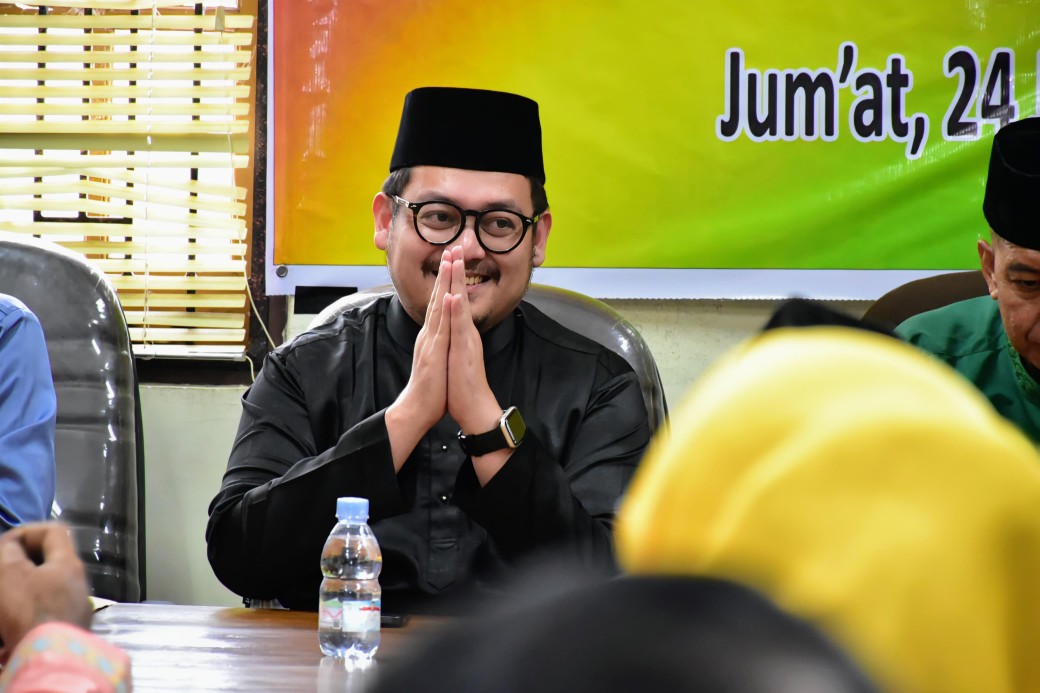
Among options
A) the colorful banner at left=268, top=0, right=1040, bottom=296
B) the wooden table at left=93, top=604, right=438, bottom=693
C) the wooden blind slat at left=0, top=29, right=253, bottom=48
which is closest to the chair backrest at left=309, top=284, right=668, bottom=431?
the colorful banner at left=268, top=0, right=1040, bottom=296

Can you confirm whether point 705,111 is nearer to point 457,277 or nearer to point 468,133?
point 468,133

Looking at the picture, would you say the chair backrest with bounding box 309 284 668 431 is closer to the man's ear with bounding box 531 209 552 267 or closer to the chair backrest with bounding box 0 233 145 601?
the man's ear with bounding box 531 209 552 267

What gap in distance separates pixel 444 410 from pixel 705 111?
128 cm

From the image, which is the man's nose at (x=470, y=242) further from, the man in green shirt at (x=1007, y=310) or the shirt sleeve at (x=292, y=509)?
the man in green shirt at (x=1007, y=310)

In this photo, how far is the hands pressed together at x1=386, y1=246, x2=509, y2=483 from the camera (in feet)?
5.26

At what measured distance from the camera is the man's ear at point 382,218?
6.20 ft

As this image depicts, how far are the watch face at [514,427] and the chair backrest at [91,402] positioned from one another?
114 cm

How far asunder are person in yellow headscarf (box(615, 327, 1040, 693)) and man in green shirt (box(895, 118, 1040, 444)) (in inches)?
56.0

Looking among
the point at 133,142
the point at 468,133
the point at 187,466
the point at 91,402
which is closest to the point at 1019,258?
the point at 468,133

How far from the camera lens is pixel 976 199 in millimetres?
2545

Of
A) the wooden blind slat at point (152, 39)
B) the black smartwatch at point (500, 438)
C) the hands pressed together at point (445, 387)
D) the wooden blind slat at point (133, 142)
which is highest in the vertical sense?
the wooden blind slat at point (152, 39)

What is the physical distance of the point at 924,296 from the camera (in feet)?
6.66

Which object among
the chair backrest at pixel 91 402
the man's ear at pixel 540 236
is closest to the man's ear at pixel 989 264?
the man's ear at pixel 540 236

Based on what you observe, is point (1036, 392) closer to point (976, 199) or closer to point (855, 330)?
point (976, 199)
